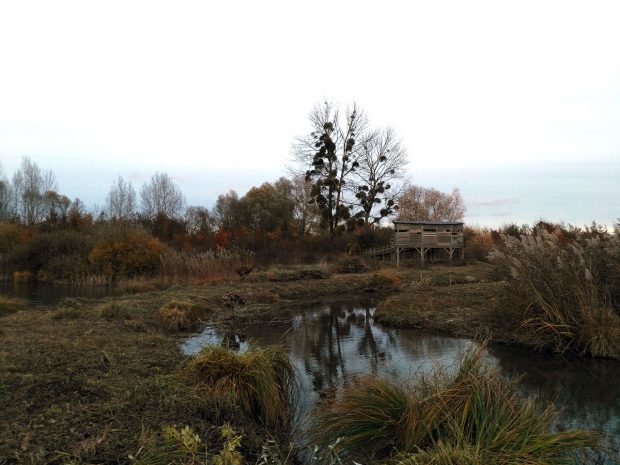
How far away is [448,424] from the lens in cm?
450

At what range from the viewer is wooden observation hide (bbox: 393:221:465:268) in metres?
35.6

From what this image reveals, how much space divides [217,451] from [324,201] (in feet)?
122

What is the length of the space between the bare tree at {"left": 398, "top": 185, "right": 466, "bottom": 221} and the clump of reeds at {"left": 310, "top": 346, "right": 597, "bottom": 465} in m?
48.5

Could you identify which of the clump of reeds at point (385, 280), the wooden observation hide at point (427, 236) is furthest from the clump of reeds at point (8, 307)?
the wooden observation hide at point (427, 236)

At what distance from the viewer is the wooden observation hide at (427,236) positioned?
3559 centimetres

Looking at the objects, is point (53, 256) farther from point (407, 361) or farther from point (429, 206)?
point (429, 206)

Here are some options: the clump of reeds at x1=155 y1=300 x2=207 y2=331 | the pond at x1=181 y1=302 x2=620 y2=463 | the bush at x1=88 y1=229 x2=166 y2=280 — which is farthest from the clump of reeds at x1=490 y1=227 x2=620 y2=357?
the bush at x1=88 y1=229 x2=166 y2=280

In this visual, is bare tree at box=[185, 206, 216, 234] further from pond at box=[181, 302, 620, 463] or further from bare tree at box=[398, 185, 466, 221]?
pond at box=[181, 302, 620, 463]

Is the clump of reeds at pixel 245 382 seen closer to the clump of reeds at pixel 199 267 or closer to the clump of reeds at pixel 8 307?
the clump of reeds at pixel 8 307

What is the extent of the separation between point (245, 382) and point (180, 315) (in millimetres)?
7756

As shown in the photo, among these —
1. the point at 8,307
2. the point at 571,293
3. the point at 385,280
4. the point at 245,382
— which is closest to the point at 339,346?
the point at 571,293

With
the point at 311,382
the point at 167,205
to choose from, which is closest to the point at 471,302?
the point at 311,382

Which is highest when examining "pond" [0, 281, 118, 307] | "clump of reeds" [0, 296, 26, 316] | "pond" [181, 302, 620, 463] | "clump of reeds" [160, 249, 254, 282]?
"clump of reeds" [160, 249, 254, 282]

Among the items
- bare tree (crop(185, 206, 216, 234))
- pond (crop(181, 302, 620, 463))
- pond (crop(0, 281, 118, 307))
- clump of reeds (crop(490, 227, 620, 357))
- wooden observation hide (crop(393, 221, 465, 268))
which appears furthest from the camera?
bare tree (crop(185, 206, 216, 234))
